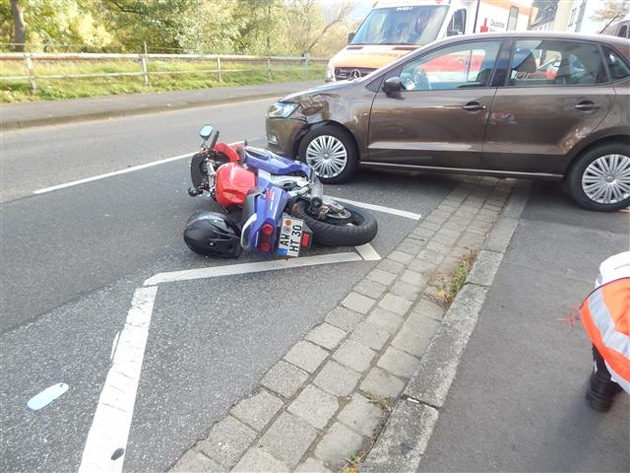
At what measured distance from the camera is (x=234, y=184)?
3.91 meters

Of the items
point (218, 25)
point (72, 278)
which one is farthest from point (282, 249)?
point (218, 25)

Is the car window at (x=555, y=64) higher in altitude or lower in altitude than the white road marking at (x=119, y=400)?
higher

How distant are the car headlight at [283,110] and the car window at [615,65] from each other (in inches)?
135

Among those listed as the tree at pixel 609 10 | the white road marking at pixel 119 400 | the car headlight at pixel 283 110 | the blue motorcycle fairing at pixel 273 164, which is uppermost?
the tree at pixel 609 10

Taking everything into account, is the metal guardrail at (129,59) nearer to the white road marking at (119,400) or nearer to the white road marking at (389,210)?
the white road marking at (389,210)

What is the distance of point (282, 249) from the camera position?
11.3ft

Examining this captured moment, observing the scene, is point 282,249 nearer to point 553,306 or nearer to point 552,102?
point 553,306

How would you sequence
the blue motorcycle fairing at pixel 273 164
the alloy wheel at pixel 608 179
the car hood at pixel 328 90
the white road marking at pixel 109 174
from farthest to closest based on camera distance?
1. the car hood at pixel 328 90
2. the white road marking at pixel 109 174
3. the alloy wheel at pixel 608 179
4. the blue motorcycle fairing at pixel 273 164

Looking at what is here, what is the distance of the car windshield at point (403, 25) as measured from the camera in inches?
358

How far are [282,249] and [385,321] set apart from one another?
0.99 metres

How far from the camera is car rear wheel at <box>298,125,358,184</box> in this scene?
212 inches

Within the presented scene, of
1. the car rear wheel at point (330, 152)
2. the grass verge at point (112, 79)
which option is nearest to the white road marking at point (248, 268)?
the car rear wheel at point (330, 152)

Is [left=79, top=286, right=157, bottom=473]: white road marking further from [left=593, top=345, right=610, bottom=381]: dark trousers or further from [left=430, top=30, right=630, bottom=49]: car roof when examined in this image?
[left=430, top=30, right=630, bottom=49]: car roof

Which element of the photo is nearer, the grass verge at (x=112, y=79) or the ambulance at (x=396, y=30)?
the ambulance at (x=396, y=30)
